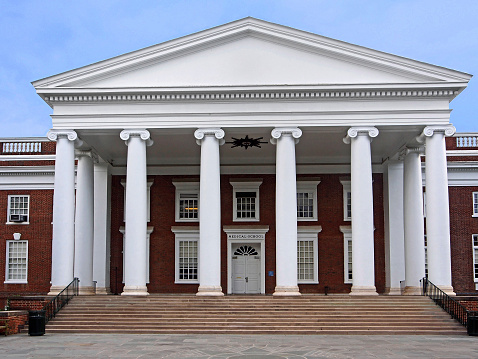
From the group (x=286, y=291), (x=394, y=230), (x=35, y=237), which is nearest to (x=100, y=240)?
(x=35, y=237)

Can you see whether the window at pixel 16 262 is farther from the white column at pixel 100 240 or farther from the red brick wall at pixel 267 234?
the white column at pixel 100 240

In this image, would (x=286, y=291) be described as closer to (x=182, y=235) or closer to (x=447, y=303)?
(x=447, y=303)

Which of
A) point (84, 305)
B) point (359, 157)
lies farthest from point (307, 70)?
point (84, 305)

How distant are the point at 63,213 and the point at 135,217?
10.5ft

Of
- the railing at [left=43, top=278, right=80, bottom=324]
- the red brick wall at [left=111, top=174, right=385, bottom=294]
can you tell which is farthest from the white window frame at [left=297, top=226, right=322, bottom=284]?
the railing at [left=43, top=278, right=80, bottom=324]

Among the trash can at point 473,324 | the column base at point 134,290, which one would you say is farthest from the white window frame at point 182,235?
the trash can at point 473,324

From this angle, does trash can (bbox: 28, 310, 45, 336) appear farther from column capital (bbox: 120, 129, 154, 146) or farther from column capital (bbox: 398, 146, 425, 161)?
column capital (bbox: 398, 146, 425, 161)

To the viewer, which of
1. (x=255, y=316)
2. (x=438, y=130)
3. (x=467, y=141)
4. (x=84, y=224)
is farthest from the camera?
(x=467, y=141)

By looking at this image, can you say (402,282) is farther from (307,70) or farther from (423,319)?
(307,70)

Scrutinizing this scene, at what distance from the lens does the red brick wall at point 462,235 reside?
37.1 meters

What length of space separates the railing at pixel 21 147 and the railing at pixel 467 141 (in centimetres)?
2516

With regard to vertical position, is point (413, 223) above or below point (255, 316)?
above

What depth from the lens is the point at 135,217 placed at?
28.9 meters

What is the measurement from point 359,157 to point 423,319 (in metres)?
7.57
